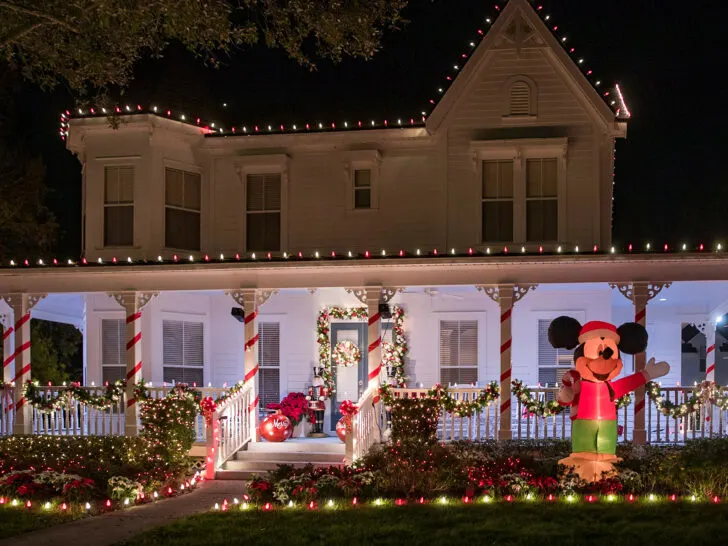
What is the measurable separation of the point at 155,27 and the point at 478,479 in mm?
9346

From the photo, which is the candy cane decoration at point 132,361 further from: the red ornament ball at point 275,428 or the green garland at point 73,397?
the red ornament ball at point 275,428

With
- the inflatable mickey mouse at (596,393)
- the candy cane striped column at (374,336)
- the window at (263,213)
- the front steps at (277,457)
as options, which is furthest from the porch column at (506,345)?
the window at (263,213)

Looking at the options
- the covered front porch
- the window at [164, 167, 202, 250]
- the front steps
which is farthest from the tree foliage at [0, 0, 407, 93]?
the front steps

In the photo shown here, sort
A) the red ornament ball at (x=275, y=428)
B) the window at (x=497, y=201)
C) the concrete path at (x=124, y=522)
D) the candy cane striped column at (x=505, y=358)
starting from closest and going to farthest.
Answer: the concrete path at (x=124, y=522), the candy cane striped column at (x=505, y=358), the red ornament ball at (x=275, y=428), the window at (x=497, y=201)

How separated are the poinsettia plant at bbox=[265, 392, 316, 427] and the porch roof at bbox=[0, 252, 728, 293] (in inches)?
100

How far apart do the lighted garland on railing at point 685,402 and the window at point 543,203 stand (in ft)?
12.9

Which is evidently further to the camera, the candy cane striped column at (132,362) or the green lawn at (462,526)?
the candy cane striped column at (132,362)

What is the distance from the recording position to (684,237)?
31.3 meters

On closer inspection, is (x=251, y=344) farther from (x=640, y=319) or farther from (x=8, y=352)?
(x=640, y=319)

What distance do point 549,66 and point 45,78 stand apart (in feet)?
32.7

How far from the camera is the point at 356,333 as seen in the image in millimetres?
19641

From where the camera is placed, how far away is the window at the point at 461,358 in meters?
19.5

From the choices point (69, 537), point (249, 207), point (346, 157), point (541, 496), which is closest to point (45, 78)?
point (249, 207)

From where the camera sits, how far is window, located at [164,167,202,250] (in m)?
19.3
